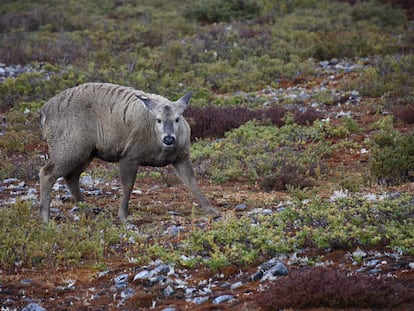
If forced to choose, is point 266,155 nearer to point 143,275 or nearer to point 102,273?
point 102,273

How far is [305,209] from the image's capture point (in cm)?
895

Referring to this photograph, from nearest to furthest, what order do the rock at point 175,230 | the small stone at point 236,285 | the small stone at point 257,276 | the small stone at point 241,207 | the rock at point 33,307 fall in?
the rock at point 33,307 < the small stone at point 236,285 < the small stone at point 257,276 < the rock at point 175,230 < the small stone at point 241,207

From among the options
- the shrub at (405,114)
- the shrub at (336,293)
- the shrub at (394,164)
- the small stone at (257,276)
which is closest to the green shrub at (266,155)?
→ the shrub at (394,164)

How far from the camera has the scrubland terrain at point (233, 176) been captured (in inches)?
284

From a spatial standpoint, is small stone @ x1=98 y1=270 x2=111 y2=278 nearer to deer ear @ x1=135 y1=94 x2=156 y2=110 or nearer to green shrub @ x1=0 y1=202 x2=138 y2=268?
green shrub @ x1=0 y1=202 x2=138 y2=268

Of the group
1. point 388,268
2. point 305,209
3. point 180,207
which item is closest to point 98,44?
point 180,207

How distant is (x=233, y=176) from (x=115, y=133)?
3.08m

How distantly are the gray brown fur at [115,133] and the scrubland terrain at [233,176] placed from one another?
566 mm

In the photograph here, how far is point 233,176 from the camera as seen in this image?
13.2 metres

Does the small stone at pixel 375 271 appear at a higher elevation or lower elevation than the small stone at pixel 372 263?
higher

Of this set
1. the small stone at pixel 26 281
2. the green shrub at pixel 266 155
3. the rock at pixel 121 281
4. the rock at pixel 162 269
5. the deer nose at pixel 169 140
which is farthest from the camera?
the green shrub at pixel 266 155

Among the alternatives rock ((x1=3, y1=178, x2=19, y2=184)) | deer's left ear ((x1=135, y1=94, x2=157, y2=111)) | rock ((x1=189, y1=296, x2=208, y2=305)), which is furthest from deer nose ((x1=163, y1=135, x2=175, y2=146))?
rock ((x1=3, y1=178, x2=19, y2=184))

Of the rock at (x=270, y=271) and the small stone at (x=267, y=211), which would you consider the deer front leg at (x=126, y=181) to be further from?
the rock at (x=270, y=271)

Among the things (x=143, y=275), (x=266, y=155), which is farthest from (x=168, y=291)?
(x=266, y=155)
